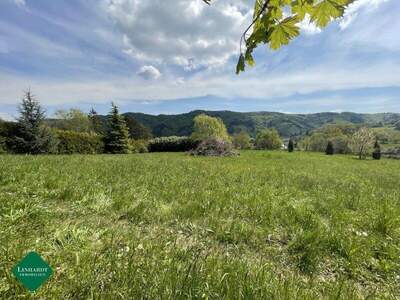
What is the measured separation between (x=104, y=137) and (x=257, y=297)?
3080 cm

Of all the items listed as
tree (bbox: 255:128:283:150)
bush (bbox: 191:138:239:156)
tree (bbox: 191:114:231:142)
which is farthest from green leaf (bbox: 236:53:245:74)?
tree (bbox: 255:128:283:150)

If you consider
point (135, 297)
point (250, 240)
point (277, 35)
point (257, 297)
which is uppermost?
point (277, 35)

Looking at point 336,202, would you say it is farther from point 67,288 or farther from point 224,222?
point 67,288

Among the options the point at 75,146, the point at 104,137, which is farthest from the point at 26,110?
the point at 104,137

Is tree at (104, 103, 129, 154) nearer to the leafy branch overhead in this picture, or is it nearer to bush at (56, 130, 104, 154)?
bush at (56, 130, 104, 154)

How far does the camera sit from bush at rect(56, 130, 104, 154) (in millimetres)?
22281

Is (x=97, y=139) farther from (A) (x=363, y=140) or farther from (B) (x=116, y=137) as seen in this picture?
(A) (x=363, y=140)

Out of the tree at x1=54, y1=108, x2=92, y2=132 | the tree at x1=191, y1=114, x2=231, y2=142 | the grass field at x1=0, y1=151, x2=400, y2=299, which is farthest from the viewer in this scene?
the tree at x1=54, y1=108, x2=92, y2=132

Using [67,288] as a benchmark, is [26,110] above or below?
above

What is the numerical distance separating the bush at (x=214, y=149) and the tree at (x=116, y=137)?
11868mm

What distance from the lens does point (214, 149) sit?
78.6 ft

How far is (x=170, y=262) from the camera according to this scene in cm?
228

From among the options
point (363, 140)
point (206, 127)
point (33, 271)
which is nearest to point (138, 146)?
point (206, 127)

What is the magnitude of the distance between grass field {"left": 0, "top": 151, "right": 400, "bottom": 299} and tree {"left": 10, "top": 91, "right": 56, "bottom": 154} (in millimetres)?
17128
